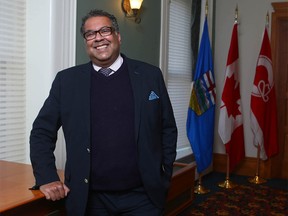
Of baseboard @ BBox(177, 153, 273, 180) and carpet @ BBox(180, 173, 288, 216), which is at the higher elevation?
baseboard @ BBox(177, 153, 273, 180)

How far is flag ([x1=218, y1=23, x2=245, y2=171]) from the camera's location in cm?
450

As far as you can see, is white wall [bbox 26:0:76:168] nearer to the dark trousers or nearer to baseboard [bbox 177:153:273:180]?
the dark trousers

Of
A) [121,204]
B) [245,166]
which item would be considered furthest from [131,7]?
[245,166]

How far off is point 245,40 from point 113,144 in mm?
3997

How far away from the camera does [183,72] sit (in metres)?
4.53

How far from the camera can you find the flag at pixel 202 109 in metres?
4.23

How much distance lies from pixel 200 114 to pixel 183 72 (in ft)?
1.87

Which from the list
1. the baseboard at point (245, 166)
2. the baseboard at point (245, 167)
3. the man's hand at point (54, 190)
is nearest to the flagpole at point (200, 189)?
the baseboard at point (245, 167)

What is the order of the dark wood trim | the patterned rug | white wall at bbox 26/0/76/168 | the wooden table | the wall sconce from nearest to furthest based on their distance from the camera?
1. the wooden table
2. white wall at bbox 26/0/76/168
3. the wall sconce
4. the patterned rug
5. the dark wood trim

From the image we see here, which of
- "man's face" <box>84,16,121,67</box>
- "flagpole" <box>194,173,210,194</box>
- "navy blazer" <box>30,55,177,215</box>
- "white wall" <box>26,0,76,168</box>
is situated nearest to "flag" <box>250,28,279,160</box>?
"flagpole" <box>194,173,210,194</box>

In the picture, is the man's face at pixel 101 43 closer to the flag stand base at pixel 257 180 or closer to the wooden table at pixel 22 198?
the wooden table at pixel 22 198

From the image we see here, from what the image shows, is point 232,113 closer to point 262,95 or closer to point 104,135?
point 262,95

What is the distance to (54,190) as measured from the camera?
150 cm

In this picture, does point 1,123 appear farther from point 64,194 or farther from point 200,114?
point 200,114
